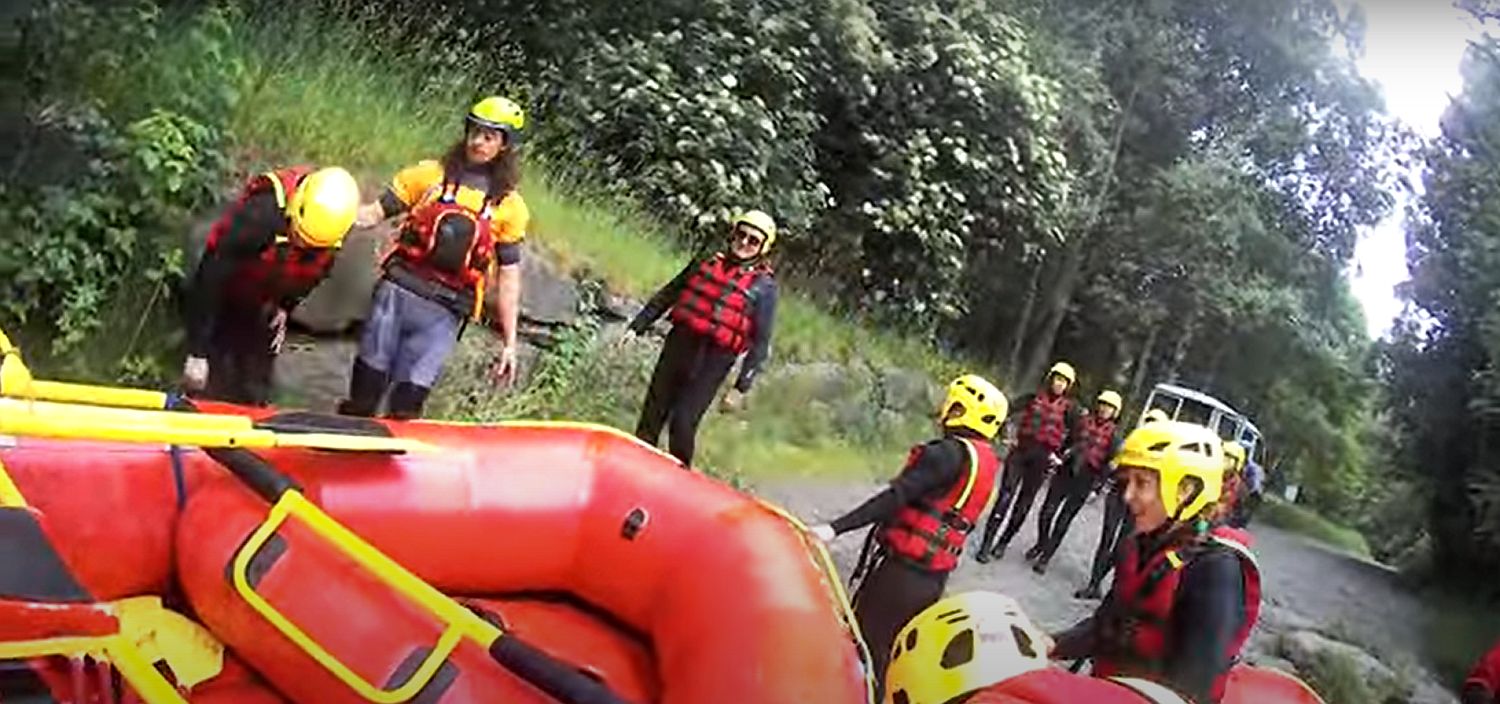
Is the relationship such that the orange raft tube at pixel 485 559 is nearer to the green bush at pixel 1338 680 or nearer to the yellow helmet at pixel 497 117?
the yellow helmet at pixel 497 117

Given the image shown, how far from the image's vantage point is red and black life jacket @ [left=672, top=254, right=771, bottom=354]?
4676 millimetres

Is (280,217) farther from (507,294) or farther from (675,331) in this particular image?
(675,331)

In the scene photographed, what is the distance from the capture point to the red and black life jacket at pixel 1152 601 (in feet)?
8.59

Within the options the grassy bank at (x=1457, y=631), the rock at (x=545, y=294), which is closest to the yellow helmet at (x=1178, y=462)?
the rock at (x=545, y=294)

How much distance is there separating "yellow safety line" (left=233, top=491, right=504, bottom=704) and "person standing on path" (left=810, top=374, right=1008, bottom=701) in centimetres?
137

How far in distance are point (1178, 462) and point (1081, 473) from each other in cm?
439

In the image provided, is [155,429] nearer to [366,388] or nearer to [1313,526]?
[366,388]

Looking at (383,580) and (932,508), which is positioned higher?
(932,508)

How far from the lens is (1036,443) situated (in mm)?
6820

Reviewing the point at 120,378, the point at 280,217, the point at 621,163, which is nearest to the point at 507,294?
the point at 280,217

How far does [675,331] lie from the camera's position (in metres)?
4.79

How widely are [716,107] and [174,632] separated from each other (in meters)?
6.25

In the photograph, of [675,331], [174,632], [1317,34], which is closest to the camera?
[174,632]

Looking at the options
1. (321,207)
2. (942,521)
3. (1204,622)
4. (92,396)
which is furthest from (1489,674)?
(92,396)
